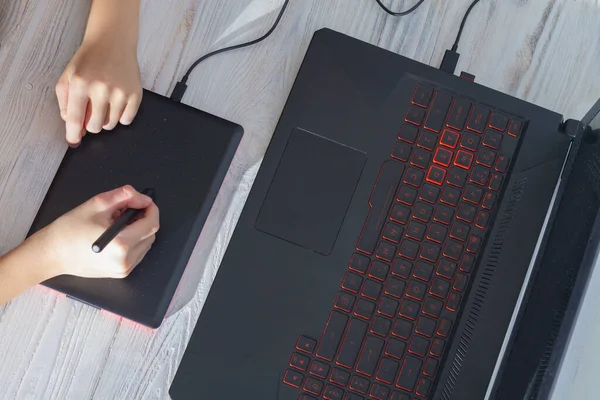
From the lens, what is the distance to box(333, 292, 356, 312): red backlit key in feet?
2.21

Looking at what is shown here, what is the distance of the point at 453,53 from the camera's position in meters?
0.75

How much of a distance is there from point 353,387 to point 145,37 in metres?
0.52

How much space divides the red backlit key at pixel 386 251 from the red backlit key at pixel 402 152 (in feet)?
0.35

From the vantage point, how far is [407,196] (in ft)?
2.26

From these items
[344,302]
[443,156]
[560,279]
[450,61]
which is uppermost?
[450,61]

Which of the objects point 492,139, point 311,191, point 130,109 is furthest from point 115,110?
point 492,139

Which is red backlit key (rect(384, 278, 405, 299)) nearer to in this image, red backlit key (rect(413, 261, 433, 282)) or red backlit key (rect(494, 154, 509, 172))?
red backlit key (rect(413, 261, 433, 282))

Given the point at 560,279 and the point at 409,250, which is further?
the point at 409,250

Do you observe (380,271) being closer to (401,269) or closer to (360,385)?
(401,269)

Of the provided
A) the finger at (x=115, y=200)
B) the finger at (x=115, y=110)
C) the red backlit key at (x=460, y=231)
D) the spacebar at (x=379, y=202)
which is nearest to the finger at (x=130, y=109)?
the finger at (x=115, y=110)

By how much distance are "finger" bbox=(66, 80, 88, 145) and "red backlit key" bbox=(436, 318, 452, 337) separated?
19.2 inches

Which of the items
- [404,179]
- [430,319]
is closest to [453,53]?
[404,179]

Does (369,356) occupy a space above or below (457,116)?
below

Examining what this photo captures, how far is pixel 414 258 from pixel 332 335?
0.13 m
